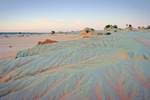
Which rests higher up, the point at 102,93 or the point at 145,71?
the point at 145,71

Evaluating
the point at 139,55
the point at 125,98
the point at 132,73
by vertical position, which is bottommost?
the point at 125,98

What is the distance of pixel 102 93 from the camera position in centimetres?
174

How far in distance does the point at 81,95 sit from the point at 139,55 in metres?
2.87

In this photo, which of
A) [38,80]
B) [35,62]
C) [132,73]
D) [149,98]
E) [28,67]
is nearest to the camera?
[149,98]

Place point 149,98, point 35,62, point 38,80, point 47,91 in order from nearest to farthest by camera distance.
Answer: point 149,98
point 47,91
point 38,80
point 35,62

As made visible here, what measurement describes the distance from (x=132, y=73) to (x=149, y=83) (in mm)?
405

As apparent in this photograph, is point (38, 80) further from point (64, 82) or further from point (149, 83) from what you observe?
point (149, 83)

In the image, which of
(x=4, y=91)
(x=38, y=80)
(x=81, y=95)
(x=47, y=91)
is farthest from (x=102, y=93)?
(x=4, y=91)

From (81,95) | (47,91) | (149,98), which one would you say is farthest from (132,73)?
(47,91)

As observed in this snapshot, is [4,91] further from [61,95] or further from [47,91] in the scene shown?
[61,95]

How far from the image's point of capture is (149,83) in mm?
2008

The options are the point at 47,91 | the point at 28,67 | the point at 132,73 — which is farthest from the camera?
the point at 28,67

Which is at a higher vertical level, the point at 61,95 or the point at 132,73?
the point at 132,73

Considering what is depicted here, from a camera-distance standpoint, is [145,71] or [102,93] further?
[145,71]
